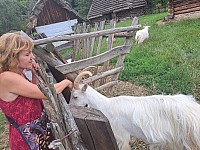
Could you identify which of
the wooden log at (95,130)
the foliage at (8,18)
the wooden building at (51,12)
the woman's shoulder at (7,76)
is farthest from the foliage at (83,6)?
the wooden log at (95,130)

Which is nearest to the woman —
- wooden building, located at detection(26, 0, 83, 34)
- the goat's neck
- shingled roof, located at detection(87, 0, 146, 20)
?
the goat's neck

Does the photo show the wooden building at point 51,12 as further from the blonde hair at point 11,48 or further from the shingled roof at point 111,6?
the blonde hair at point 11,48

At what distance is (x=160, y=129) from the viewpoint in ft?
11.8

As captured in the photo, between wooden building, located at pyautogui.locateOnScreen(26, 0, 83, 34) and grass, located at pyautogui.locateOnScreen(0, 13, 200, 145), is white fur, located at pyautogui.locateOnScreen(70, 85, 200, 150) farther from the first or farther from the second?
wooden building, located at pyautogui.locateOnScreen(26, 0, 83, 34)

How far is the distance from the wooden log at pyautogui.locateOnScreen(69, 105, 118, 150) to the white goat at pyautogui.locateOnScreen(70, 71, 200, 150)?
141 cm

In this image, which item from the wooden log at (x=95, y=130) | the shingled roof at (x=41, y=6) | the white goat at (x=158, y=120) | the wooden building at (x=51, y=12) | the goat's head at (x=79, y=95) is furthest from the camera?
the wooden building at (x=51, y=12)

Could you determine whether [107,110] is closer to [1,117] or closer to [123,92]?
[123,92]

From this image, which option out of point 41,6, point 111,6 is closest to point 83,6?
point 111,6

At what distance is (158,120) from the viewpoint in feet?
11.8

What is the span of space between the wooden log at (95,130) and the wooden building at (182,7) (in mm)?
17029

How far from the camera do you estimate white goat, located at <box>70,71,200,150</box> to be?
11.5 feet

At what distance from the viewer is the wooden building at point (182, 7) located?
18194mm

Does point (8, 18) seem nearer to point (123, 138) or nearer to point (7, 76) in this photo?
point (123, 138)

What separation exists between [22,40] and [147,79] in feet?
16.0
